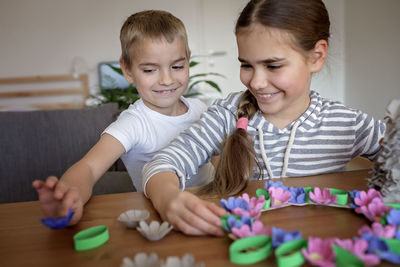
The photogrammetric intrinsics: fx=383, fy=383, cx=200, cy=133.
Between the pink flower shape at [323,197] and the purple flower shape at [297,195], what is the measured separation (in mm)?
17

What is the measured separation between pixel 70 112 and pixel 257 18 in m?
1.26

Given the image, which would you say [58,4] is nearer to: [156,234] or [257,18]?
[257,18]

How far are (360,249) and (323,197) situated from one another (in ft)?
0.76

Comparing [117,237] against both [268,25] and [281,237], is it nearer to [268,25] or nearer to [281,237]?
[281,237]

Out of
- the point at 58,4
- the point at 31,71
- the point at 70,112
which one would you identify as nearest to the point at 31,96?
the point at 31,71

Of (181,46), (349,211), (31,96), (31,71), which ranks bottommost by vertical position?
(31,96)

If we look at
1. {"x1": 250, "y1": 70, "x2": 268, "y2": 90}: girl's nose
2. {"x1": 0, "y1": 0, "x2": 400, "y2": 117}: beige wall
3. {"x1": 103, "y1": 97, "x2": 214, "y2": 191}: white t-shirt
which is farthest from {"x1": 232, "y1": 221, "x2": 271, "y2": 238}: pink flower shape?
{"x1": 0, "y1": 0, "x2": 400, "y2": 117}: beige wall

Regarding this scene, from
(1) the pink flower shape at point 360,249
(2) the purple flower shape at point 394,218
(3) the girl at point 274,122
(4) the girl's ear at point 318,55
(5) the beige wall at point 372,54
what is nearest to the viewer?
(1) the pink flower shape at point 360,249

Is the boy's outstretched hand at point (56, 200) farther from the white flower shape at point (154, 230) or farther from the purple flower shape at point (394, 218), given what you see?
the purple flower shape at point (394, 218)

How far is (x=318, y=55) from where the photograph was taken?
105cm

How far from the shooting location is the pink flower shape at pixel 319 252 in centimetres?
46

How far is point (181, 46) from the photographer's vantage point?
4.27 ft

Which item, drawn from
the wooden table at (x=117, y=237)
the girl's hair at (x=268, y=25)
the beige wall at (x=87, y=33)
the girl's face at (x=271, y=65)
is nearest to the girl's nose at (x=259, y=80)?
the girl's face at (x=271, y=65)

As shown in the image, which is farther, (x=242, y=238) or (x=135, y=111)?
(x=135, y=111)
